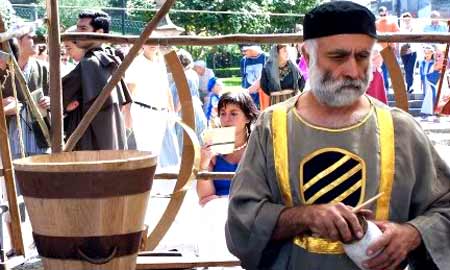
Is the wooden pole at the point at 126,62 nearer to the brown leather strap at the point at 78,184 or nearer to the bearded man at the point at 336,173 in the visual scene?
the brown leather strap at the point at 78,184

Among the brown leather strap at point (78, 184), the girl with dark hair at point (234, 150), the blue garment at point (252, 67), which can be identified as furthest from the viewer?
the blue garment at point (252, 67)

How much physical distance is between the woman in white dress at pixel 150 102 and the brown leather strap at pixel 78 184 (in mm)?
3675

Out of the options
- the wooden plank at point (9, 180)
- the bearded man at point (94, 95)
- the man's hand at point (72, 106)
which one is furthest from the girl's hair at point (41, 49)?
the wooden plank at point (9, 180)

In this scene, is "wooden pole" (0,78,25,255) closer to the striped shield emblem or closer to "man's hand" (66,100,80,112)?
"man's hand" (66,100,80,112)

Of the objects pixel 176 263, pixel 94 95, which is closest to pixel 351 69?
pixel 176 263

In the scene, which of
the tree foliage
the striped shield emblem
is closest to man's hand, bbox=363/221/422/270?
the striped shield emblem

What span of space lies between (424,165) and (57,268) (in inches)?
49.6

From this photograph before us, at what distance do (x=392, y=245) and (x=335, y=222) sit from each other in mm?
196

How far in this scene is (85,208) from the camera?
10.6 feet

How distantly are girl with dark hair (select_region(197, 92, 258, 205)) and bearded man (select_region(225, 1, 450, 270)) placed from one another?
9.12 feet

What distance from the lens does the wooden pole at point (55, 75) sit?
3744mm

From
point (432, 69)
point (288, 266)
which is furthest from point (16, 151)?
point (432, 69)

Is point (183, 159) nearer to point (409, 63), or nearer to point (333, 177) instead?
point (333, 177)

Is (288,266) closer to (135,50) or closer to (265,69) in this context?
(135,50)
